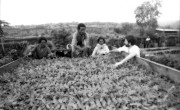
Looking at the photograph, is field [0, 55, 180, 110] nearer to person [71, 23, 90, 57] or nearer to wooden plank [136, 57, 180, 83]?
wooden plank [136, 57, 180, 83]

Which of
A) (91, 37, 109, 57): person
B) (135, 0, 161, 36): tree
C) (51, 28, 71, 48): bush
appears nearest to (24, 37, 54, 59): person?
(91, 37, 109, 57): person

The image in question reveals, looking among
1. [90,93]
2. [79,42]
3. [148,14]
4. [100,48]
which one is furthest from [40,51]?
[148,14]

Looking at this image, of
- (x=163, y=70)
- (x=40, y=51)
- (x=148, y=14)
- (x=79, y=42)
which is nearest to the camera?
(x=163, y=70)

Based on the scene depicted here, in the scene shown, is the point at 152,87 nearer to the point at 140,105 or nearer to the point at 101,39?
the point at 140,105

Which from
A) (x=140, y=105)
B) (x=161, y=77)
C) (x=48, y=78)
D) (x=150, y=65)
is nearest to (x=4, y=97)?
(x=48, y=78)

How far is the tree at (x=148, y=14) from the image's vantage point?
39.4 metres

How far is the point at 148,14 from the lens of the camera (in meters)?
40.2

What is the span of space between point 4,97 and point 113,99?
157cm

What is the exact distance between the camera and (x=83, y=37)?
6953 millimetres

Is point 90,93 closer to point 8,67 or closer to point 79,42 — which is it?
point 8,67

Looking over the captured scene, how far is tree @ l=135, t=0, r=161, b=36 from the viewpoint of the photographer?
129ft

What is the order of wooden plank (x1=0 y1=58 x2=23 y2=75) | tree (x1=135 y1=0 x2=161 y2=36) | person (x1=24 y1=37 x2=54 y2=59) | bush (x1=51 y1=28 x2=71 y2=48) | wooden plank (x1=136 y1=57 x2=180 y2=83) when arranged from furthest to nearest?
tree (x1=135 y1=0 x2=161 y2=36) → bush (x1=51 y1=28 x2=71 y2=48) → person (x1=24 y1=37 x2=54 y2=59) → wooden plank (x1=0 y1=58 x2=23 y2=75) → wooden plank (x1=136 y1=57 x2=180 y2=83)

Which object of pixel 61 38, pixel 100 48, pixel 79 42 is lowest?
pixel 61 38

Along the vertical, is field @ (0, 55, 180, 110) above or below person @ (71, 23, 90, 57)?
below
